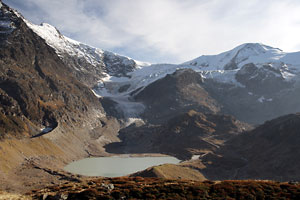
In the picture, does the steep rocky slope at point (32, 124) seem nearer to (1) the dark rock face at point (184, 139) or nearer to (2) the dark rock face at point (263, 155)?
(1) the dark rock face at point (184, 139)

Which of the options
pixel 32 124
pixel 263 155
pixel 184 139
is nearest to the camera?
pixel 263 155

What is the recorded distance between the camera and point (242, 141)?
159m

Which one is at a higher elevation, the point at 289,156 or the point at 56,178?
the point at 289,156

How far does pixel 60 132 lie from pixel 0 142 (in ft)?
147

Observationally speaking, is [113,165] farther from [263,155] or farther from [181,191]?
[181,191]

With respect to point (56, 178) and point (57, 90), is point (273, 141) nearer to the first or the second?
point (56, 178)

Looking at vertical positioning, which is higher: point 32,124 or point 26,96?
point 26,96

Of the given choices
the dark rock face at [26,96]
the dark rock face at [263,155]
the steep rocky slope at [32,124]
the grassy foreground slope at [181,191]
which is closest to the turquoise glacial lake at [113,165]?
the steep rocky slope at [32,124]

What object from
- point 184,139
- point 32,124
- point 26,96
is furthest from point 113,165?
point 26,96

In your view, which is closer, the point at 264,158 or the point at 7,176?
the point at 7,176

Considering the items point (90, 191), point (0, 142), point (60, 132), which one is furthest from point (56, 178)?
point (90, 191)

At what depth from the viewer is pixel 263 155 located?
133 meters

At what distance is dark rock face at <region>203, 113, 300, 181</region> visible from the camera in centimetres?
11669

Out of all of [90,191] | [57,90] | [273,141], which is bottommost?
[90,191]
